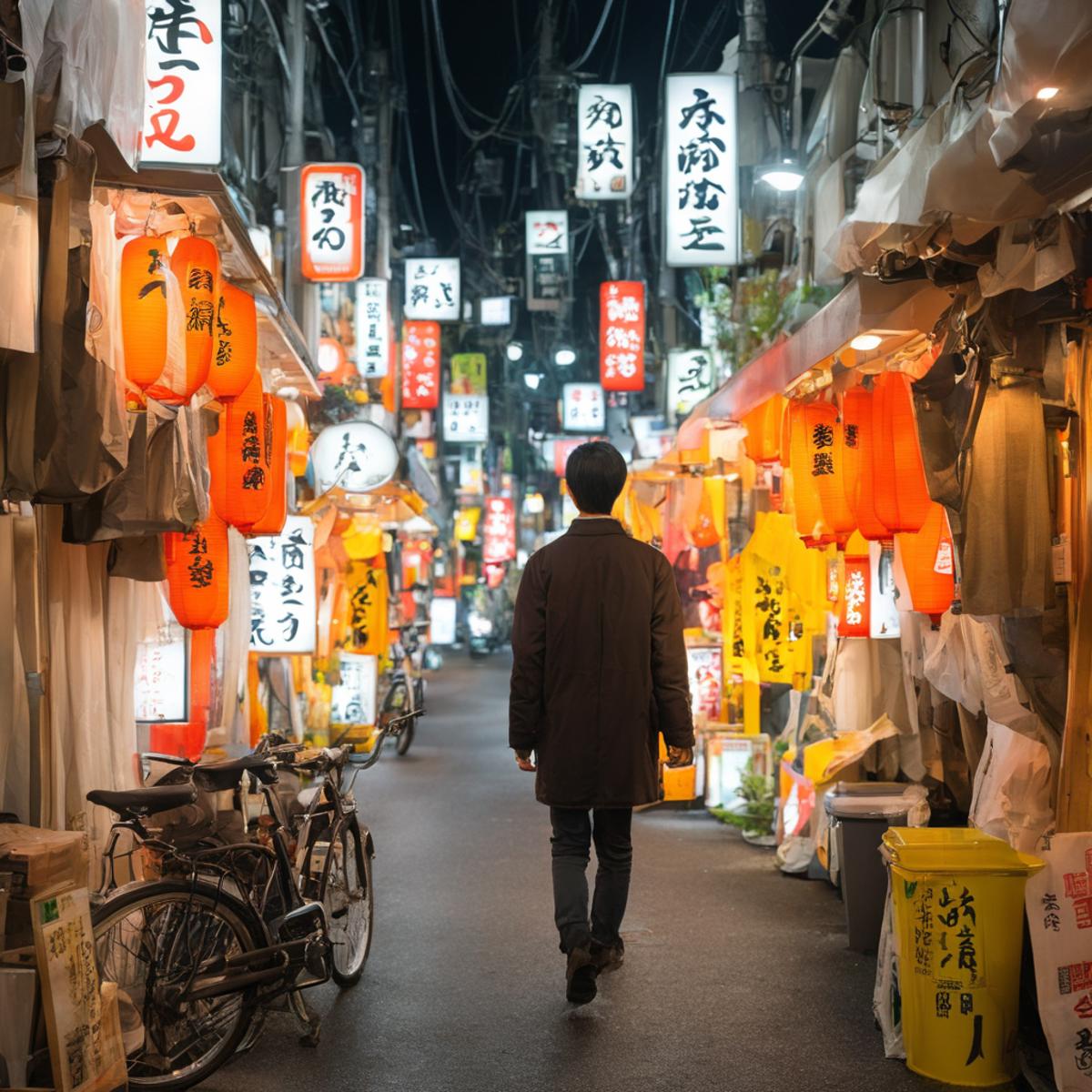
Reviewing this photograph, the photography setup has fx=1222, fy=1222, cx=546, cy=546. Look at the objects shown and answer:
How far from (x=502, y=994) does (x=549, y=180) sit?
74.7ft

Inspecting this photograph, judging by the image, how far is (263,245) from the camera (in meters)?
14.0

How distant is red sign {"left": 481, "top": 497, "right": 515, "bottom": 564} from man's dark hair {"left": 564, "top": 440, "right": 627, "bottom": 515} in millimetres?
39818

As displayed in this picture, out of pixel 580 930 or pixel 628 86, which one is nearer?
pixel 580 930

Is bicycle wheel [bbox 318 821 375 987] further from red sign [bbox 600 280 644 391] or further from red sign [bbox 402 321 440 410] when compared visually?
red sign [bbox 402 321 440 410]

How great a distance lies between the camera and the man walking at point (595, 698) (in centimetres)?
634

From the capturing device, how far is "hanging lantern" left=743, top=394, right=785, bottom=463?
32.3 feet

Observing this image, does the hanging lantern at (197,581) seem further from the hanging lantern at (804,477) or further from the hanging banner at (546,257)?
the hanging banner at (546,257)

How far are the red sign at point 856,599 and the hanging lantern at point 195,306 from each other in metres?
5.08

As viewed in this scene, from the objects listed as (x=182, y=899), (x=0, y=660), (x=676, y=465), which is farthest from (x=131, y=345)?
(x=676, y=465)

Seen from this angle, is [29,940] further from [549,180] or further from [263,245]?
[549,180]

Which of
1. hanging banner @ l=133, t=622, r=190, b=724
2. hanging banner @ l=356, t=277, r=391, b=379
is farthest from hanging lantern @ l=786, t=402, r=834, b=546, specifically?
hanging banner @ l=356, t=277, r=391, b=379

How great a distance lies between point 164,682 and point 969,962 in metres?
5.77

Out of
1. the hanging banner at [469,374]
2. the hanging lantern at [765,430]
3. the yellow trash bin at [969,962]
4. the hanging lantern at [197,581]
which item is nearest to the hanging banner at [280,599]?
the hanging lantern at [197,581]

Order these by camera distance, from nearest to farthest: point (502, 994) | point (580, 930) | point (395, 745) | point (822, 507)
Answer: point (580, 930) → point (502, 994) → point (822, 507) → point (395, 745)
